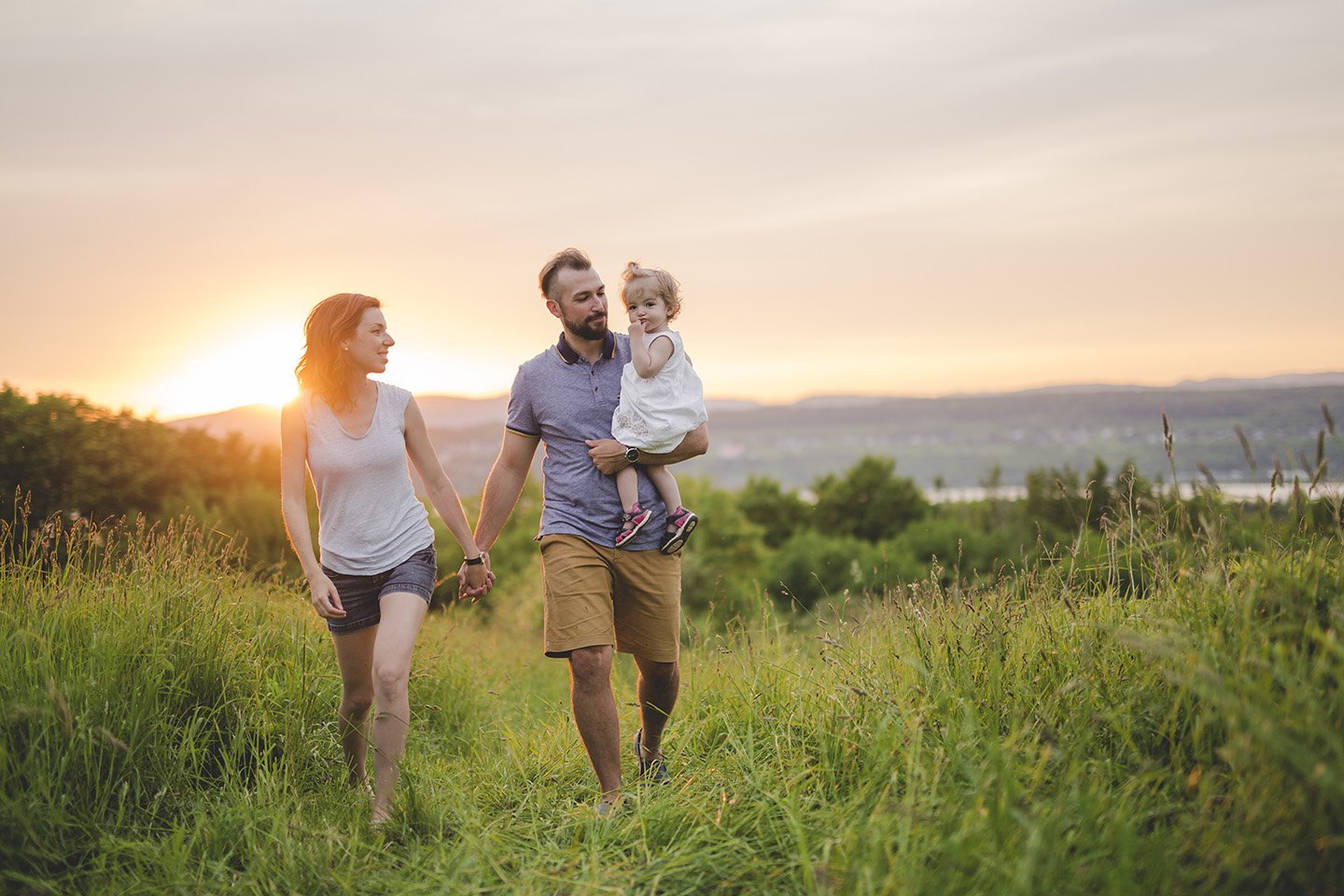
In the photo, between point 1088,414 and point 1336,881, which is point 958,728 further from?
point 1088,414

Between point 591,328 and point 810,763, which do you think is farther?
point 591,328

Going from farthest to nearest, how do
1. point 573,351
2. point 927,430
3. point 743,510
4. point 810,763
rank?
point 927,430, point 743,510, point 573,351, point 810,763

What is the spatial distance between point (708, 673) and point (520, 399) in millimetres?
2064

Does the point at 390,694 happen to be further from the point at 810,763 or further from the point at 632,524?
the point at 810,763

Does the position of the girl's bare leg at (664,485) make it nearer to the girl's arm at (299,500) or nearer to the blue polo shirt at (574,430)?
the blue polo shirt at (574,430)

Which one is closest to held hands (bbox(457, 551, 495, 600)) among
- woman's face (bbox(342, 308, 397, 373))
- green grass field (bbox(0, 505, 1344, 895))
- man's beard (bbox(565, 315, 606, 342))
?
green grass field (bbox(0, 505, 1344, 895))

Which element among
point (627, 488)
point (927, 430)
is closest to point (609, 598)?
point (627, 488)

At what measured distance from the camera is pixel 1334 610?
294 cm

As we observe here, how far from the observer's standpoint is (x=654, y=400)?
4.80 metres

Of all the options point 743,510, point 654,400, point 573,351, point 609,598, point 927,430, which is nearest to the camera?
point 609,598

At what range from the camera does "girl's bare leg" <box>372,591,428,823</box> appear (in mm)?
4199

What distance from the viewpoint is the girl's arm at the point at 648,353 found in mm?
4832

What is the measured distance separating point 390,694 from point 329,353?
1.61 meters

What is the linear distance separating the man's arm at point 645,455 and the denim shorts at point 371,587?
1.59ft
